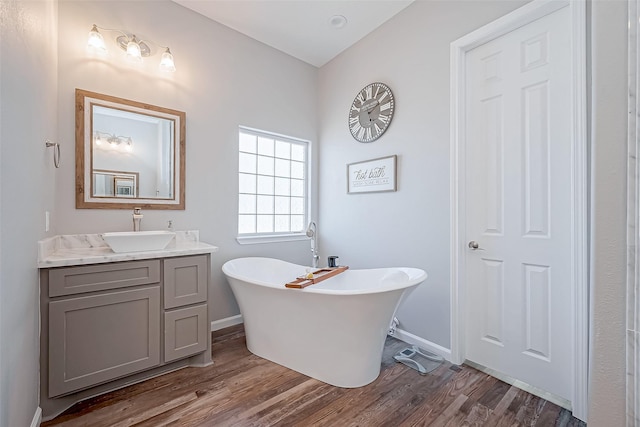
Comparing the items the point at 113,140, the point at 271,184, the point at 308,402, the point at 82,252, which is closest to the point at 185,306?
the point at 82,252

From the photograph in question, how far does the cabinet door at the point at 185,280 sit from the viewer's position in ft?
6.50

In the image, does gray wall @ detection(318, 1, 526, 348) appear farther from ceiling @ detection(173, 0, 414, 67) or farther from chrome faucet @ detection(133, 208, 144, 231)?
chrome faucet @ detection(133, 208, 144, 231)

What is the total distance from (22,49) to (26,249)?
0.92m

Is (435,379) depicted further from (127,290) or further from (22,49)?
(22,49)

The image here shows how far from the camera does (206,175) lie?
2703mm

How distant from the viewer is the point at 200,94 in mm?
2664

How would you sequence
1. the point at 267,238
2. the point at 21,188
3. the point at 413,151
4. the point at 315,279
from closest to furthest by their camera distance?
the point at 21,188, the point at 315,279, the point at 413,151, the point at 267,238

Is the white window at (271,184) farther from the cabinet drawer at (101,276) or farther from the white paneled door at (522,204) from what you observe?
the white paneled door at (522,204)

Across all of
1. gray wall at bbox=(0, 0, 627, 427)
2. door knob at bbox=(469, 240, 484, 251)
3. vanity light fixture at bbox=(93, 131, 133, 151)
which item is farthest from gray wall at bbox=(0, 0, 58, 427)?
door knob at bbox=(469, 240, 484, 251)

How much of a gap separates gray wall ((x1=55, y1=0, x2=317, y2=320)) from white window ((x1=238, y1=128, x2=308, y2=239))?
141 millimetres

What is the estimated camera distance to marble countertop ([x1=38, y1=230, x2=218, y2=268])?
5.24ft

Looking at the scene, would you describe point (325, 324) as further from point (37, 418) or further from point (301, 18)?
point (301, 18)

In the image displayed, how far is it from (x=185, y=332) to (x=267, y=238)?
1.31 metres

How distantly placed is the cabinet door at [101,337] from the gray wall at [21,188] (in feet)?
0.32
